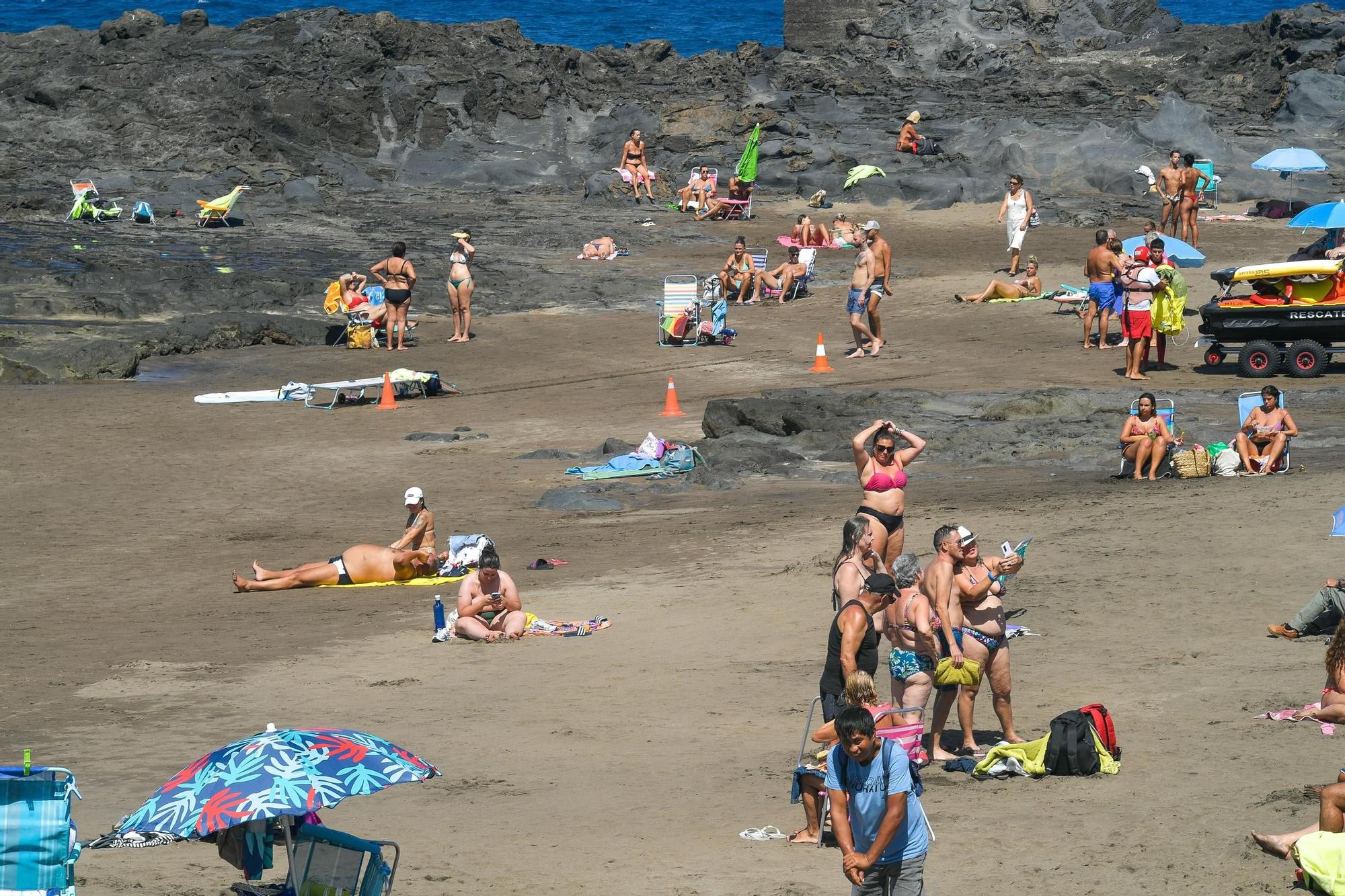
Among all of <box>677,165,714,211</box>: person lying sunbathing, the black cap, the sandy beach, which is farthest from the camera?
<box>677,165,714,211</box>: person lying sunbathing

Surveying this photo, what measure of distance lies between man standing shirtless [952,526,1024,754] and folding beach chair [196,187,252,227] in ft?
78.3

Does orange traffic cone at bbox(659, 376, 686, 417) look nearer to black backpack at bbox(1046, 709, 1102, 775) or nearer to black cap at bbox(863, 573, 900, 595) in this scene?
black cap at bbox(863, 573, 900, 595)

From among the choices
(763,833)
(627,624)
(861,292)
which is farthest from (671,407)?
(763,833)

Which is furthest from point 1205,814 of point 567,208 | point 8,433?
point 567,208

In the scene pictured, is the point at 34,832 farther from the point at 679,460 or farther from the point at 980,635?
the point at 679,460

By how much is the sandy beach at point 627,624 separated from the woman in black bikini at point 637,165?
1205cm

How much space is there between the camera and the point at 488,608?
36.0 feet

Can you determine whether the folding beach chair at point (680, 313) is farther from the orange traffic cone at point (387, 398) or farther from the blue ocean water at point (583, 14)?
the blue ocean water at point (583, 14)

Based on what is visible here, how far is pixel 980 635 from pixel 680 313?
13897 millimetres

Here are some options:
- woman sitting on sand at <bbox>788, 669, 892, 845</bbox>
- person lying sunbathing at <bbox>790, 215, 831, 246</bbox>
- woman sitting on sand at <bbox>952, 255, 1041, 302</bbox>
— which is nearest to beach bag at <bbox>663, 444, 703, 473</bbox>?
woman sitting on sand at <bbox>788, 669, 892, 845</bbox>

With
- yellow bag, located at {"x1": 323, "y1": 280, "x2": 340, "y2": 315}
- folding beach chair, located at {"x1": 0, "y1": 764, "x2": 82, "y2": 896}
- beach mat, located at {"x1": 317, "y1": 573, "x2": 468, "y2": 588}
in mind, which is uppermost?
yellow bag, located at {"x1": 323, "y1": 280, "x2": 340, "y2": 315}

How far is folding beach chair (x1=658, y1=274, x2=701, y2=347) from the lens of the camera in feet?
71.8

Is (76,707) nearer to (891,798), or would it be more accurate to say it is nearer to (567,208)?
(891,798)

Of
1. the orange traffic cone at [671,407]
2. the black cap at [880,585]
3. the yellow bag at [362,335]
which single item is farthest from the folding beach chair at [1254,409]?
the yellow bag at [362,335]
